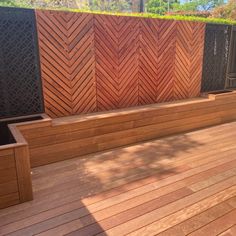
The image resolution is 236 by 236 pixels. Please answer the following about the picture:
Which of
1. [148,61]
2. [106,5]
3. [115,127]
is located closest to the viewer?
[115,127]

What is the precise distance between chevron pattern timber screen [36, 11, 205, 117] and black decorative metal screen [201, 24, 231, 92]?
22cm

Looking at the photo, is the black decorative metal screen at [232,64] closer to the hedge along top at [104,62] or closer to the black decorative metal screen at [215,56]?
the black decorative metal screen at [215,56]

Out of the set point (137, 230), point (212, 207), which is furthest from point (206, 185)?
point (137, 230)

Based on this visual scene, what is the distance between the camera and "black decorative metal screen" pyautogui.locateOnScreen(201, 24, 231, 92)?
4863mm

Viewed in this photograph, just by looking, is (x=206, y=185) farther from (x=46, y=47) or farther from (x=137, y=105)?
(x=46, y=47)

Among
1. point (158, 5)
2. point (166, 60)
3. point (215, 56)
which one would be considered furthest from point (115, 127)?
point (158, 5)

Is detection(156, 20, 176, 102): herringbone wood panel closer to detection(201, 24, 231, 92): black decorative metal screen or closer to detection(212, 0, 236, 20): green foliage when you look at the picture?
detection(201, 24, 231, 92): black decorative metal screen

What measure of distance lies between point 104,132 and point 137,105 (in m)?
1.00

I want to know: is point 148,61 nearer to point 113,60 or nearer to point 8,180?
point 113,60

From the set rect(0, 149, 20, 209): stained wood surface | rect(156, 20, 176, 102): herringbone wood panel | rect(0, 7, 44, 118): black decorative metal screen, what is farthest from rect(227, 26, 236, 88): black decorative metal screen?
rect(0, 149, 20, 209): stained wood surface

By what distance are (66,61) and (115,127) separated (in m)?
1.18

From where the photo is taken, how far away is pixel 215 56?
197 inches

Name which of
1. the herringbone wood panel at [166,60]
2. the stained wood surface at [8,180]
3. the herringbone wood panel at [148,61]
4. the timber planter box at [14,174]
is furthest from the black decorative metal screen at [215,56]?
the stained wood surface at [8,180]

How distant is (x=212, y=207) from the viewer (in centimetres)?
220
